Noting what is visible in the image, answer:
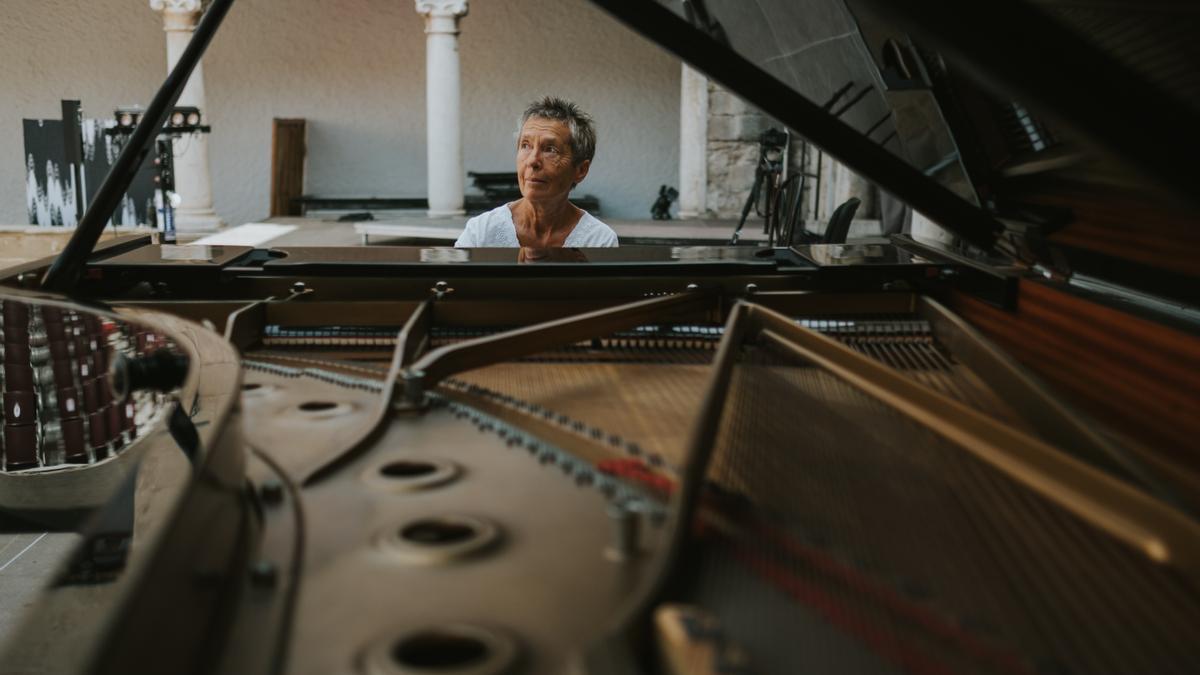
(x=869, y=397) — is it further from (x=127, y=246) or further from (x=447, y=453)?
(x=127, y=246)

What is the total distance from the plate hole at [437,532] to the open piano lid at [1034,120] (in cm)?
66

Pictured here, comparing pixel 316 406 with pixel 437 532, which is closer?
pixel 437 532

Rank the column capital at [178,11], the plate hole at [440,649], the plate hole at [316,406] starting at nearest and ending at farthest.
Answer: the plate hole at [440,649]
the plate hole at [316,406]
the column capital at [178,11]

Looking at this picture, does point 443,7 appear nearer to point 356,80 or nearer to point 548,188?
point 356,80

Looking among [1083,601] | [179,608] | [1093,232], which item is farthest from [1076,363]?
[179,608]

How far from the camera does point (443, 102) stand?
35.1 ft

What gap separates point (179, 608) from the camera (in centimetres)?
80

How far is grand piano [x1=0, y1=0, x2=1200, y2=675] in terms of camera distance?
3.06 ft

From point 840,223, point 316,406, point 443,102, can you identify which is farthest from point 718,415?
point 443,102

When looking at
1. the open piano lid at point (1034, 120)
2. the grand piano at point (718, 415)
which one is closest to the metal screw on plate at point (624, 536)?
the grand piano at point (718, 415)

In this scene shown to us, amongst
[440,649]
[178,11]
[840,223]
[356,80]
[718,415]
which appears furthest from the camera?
[356,80]

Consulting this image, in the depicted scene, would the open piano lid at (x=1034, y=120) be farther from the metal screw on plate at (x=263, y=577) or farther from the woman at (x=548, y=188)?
the woman at (x=548, y=188)

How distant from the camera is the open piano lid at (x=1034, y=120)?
1146mm

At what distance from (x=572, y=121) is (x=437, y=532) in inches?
94.6
